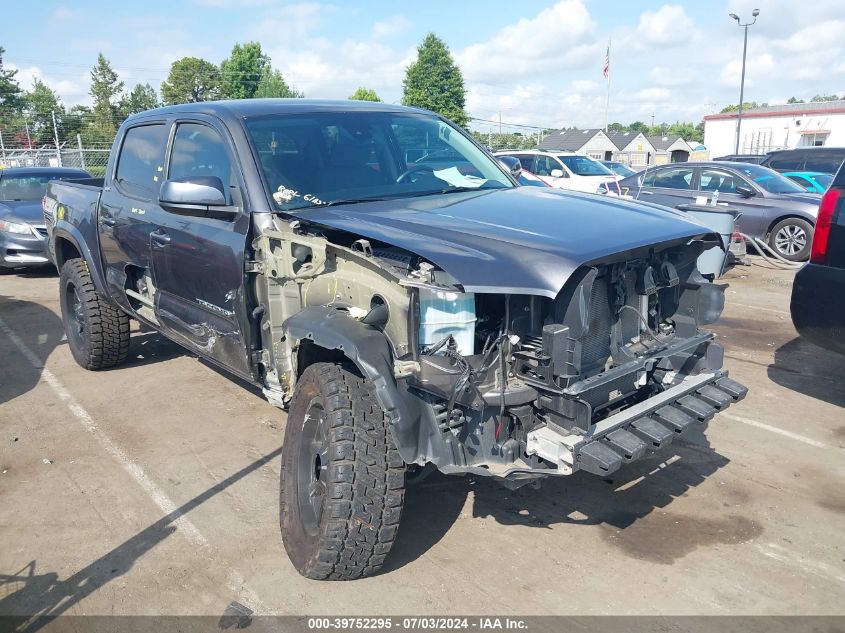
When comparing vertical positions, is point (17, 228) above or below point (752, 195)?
below

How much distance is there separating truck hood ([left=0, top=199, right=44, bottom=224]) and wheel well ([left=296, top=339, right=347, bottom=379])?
8.98 m

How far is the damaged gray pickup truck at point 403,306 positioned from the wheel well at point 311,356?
1 centimetres

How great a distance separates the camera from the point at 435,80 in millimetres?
59312

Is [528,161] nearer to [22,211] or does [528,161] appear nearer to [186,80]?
[22,211]

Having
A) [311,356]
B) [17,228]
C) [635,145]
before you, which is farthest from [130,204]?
[635,145]

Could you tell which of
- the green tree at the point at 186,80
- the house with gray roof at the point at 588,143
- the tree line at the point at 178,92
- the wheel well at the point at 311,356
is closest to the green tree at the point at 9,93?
the tree line at the point at 178,92

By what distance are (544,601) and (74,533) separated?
2360mm

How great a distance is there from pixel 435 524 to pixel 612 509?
0.94 m

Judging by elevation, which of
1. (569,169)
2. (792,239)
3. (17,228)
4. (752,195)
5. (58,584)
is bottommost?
(58,584)

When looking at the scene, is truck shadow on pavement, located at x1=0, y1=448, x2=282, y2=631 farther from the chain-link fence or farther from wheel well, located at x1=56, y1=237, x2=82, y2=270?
the chain-link fence

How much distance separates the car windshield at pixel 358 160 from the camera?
149 inches

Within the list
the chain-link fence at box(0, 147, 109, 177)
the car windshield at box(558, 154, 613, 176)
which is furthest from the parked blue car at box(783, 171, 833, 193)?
the chain-link fence at box(0, 147, 109, 177)

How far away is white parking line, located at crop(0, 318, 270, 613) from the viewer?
3.08 meters

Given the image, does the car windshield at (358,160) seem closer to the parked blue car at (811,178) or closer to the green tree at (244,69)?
the parked blue car at (811,178)
